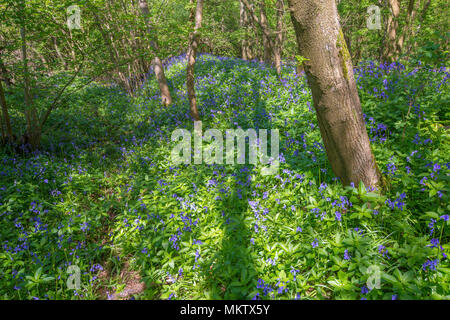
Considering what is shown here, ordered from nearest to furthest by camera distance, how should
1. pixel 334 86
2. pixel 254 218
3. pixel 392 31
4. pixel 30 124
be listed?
1. pixel 334 86
2. pixel 254 218
3. pixel 30 124
4. pixel 392 31

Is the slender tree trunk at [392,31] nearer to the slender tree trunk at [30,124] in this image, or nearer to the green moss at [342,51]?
the green moss at [342,51]

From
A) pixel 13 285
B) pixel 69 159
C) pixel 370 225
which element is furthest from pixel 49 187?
pixel 370 225

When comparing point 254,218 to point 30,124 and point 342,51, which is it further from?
point 30,124

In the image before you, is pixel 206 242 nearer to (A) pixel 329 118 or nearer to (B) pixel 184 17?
(A) pixel 329 118

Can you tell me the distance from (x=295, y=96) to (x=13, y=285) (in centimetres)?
577

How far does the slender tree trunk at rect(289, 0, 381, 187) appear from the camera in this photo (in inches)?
93.0

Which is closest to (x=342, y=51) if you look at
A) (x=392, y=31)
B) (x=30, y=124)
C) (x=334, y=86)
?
(x=334, y=86)

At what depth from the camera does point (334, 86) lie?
2.46 m

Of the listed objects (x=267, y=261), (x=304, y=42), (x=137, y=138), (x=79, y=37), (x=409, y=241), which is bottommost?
(x=267, y=261)

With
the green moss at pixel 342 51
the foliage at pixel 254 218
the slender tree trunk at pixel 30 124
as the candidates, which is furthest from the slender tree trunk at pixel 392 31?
the slender tree trunk at pixel 30 124

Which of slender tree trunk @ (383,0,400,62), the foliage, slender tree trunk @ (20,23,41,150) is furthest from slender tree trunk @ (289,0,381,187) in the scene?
slender tree trunk @ (383,0,400,62)

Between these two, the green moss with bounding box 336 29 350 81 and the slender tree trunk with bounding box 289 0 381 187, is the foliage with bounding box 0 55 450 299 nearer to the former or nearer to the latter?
the slender tree trunk with bounding box 289 0 381 187

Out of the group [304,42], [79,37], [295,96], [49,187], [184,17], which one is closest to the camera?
[304,42]

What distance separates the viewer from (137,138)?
6582 millimetres
